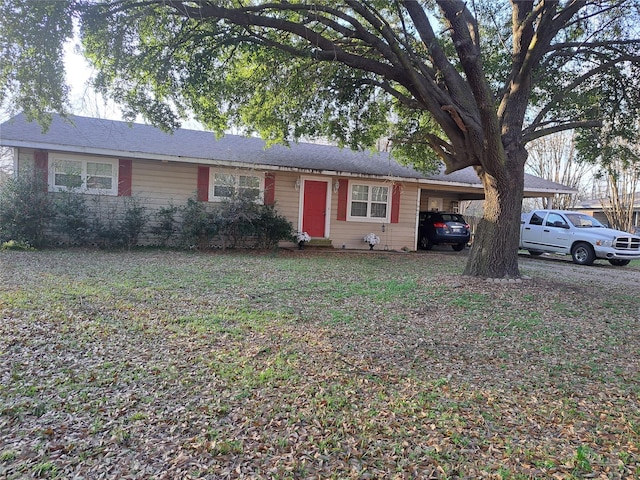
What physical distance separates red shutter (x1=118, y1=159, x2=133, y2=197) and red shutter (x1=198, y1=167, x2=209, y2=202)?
195cm

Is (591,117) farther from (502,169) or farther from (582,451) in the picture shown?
(582,451)

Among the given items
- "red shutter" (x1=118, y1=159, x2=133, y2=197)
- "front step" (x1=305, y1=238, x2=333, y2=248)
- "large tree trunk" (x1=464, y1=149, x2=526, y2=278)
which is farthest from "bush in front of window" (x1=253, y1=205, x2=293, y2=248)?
"large tree trunk" (x1=464, y1=149, x2=526, y2=278)

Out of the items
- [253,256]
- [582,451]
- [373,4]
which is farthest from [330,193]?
[582,451]

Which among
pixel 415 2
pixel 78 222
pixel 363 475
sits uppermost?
pixel 415 2

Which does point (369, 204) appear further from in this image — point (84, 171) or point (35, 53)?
point (35, 53)

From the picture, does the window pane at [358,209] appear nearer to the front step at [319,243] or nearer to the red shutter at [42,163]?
the front step at [319,243]

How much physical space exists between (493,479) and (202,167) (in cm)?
1175

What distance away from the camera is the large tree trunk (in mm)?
7805

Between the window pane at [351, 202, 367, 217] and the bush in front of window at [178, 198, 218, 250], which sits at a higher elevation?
the window pane at [351, 202, 367, 217]

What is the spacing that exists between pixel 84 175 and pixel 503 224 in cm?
1101

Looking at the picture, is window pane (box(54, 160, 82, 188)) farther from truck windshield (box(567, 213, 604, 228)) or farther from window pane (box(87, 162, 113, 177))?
truck windshield (box(567, 213, 604, 228))

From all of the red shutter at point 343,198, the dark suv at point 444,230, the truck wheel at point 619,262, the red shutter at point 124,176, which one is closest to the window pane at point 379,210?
the red shutter at point 343,198

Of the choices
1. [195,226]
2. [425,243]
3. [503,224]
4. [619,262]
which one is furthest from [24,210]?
[619,262]

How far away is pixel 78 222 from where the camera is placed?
34.7 feet
